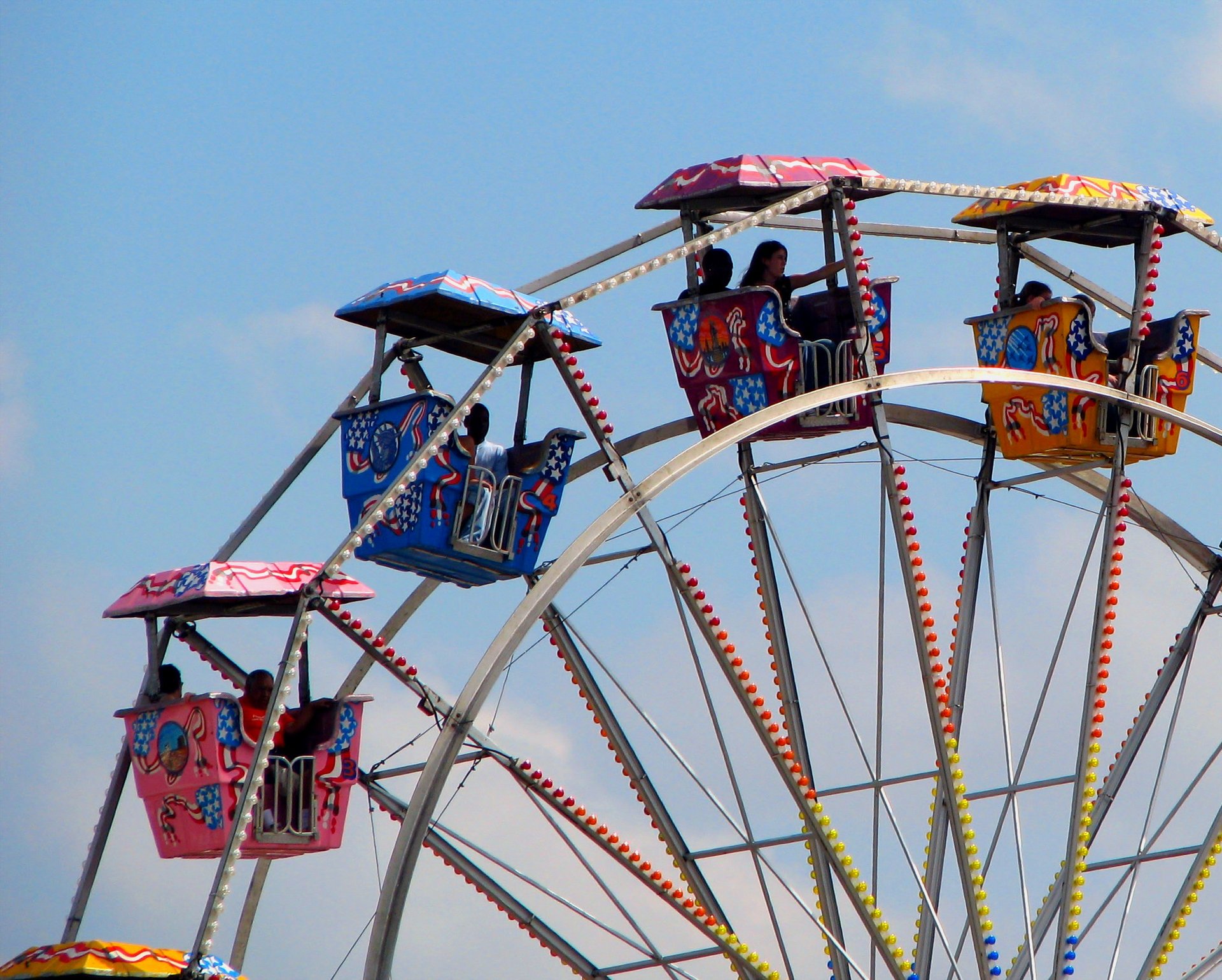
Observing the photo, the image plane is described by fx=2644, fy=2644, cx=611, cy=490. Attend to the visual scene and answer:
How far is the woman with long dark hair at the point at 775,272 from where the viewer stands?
20281 millimetres

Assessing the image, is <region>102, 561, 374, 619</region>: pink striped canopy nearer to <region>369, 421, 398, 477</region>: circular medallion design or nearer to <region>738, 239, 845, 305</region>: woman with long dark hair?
<region>369, 421, 398, 477</region>: circular medallion design

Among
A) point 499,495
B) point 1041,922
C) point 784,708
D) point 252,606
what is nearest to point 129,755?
point 252,606

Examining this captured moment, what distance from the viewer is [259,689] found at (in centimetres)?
1858

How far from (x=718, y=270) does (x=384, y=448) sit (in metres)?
3.27

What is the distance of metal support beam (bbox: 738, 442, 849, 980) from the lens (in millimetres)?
20594

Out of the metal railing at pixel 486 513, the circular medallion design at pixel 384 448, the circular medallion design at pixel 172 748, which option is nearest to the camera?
the circular medallion design at pixel 172 748

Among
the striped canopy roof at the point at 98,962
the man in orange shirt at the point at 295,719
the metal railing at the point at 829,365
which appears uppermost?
the metal railing at the point at 829,365

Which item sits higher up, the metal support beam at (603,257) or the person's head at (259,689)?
the metal support beam at (603,257)

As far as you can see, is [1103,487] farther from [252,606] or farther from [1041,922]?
[252,606]

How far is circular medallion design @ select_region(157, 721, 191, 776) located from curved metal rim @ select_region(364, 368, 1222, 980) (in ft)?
6.95

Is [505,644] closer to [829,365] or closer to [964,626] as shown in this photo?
[829,365]

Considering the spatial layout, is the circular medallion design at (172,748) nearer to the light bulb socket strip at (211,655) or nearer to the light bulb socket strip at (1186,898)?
the light bulb socket strip at (211,655)

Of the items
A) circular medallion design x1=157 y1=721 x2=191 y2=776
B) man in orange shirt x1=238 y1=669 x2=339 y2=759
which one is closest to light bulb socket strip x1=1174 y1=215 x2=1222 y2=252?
Answer: man in orange shirt x1=238 y1=669 x2=339 y2=759

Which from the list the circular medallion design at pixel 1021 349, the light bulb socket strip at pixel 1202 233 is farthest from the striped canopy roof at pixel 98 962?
the light bulb socket strip at pixel 1202 233
